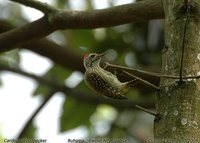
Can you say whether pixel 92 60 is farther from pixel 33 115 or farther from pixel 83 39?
pixel 83 39

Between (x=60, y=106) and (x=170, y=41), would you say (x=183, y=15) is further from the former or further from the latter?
(x=60, y=106)

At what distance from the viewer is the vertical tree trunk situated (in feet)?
7.61

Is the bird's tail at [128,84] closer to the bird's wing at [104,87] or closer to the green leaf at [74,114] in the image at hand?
the bird's wing at [104,87]

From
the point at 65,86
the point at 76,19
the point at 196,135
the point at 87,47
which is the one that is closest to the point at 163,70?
the point at 196,135

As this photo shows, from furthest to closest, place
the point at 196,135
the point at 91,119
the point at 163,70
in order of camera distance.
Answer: the point at 91,119 → the point at 163,70 → the point at 196,135

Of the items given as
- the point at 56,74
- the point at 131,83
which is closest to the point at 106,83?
the point at 131,83

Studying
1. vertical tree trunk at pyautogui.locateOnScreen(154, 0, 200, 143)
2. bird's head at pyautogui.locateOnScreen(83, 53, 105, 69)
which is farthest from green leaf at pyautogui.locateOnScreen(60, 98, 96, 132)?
vertical tree trunk at pyautogui.locateOnScreen(154, 0, 200, 143)

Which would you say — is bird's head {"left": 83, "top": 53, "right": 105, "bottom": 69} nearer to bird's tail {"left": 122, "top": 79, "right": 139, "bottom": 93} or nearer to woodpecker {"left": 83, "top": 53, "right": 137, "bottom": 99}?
woodpecker {"left": 83, "top": 53, "right": 137, "bottom": 99}

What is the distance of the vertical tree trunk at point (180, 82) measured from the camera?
2320mm

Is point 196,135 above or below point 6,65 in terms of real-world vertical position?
above

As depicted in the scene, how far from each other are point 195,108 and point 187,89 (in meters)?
0.09

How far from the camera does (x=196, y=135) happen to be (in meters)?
2.29

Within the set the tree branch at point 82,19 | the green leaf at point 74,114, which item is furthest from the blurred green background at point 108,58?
the tree branch at point 82,19

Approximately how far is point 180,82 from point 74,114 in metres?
3.27
